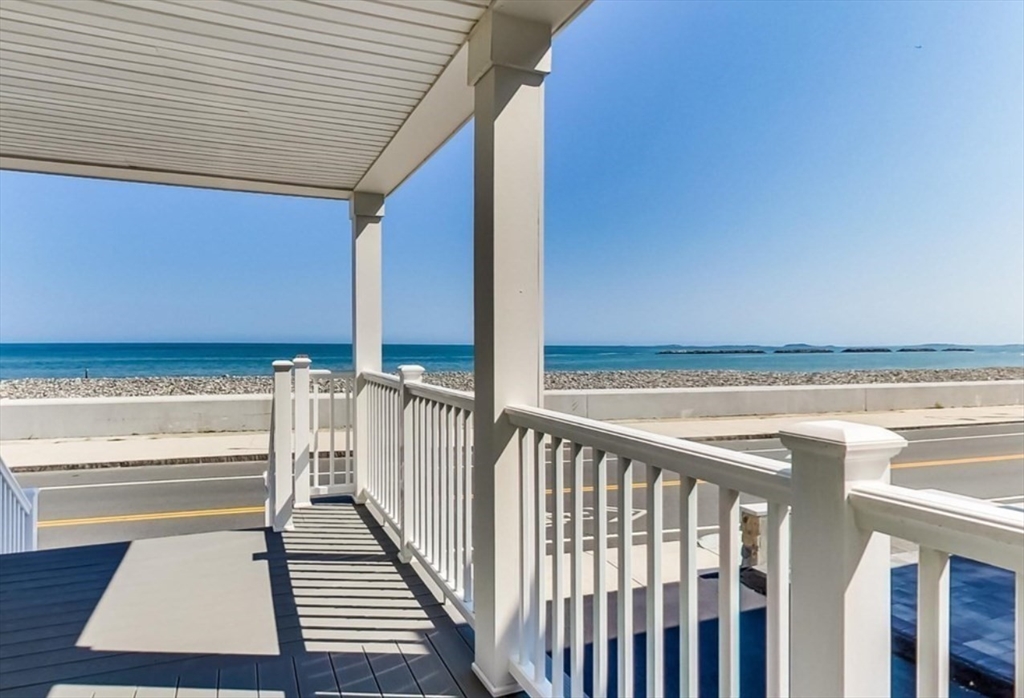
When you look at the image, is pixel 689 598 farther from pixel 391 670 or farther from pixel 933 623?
pixel 391 670

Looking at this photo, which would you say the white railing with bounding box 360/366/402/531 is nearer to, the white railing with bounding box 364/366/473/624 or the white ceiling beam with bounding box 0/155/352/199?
the white railing with bounding box 364/366/473/624

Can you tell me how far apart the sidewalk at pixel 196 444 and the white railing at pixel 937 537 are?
5.50 m

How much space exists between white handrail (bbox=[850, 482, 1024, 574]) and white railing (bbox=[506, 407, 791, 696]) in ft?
0.50

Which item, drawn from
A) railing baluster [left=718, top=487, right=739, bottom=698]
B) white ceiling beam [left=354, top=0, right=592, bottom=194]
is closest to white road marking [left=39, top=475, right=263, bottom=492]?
white ceiling beam [left=354, top=0, right=592, bottom=194]

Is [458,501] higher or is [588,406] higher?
[458,501]

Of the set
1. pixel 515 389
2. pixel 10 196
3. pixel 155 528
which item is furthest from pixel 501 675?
pixel 10 196

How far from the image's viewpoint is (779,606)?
0.95 m

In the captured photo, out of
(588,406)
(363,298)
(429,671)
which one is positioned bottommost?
(429,671)

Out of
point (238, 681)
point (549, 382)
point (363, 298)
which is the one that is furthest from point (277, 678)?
point (549, 382)

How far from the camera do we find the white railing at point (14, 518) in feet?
10.4

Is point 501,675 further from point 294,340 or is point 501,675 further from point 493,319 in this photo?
point 294,340

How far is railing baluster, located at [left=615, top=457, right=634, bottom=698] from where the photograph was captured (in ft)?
4.43

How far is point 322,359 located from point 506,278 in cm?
3024

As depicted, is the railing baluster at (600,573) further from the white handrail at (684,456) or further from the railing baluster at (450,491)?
the railing baluster at (450,491)
